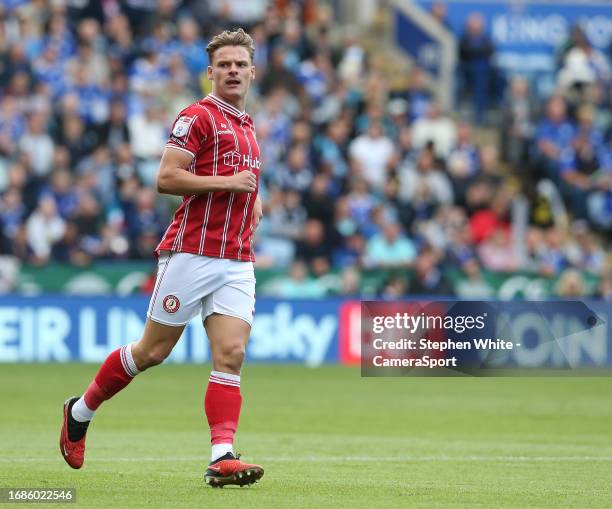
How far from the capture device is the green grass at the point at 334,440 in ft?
27.5

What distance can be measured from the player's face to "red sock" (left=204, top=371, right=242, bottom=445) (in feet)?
5.28

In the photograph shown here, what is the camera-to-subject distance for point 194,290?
8.71 m

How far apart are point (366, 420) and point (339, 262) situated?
8.73 metres

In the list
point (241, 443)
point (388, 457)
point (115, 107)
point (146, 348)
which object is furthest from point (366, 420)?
point (115, 107)

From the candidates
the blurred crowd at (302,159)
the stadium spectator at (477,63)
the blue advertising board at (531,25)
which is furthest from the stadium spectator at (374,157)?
the blue advertising board at (531,25)

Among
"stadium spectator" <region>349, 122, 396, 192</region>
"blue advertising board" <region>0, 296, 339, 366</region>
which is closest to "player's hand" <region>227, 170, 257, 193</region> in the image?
"blue advertising board" <region>0, 296, 339, 366</region>

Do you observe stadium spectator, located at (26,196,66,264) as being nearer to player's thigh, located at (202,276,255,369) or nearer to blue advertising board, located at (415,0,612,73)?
blue advertising board, located at (415,0,612,73)

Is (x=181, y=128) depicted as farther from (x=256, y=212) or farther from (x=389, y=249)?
(x=389, y=249)

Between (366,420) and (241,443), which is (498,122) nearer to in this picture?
(366,420)

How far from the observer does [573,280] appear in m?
22.6

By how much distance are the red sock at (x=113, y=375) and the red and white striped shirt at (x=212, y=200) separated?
26.2 inches

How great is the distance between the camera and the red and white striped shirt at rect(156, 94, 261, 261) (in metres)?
8.70

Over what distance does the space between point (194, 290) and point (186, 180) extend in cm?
65

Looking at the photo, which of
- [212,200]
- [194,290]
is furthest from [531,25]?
[194,290]
